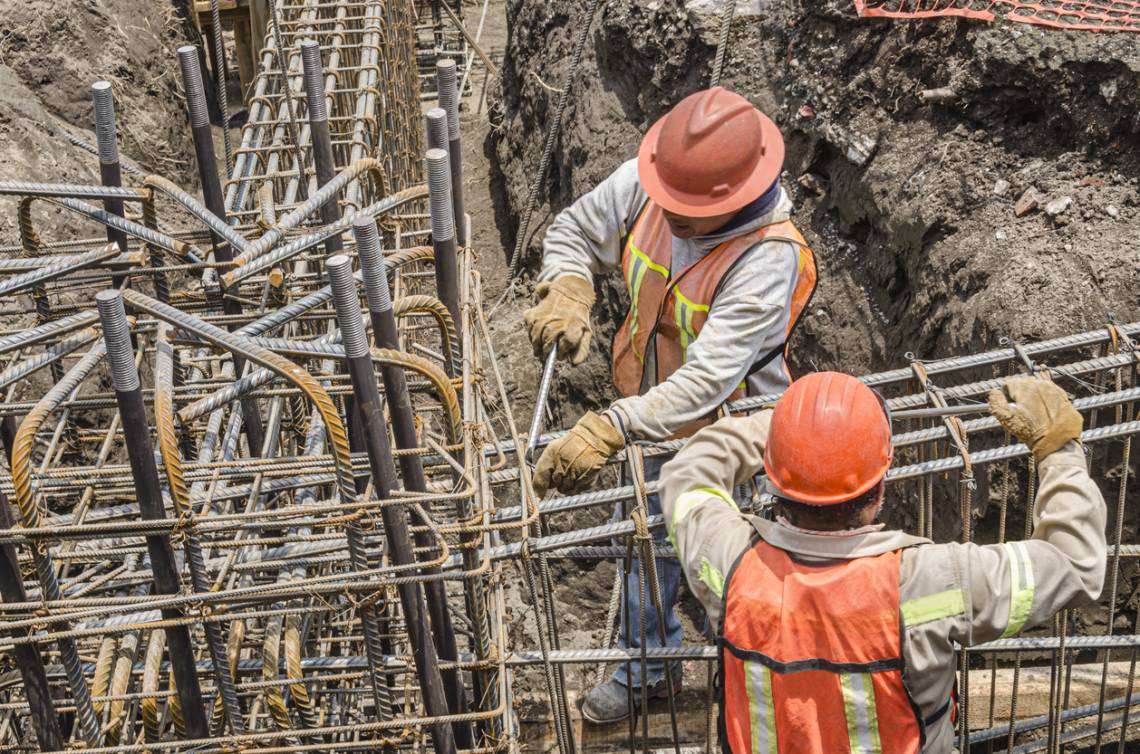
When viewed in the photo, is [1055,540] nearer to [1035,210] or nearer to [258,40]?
[1035,210]

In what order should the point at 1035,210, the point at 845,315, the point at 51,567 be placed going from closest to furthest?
the point at 51,567, the point at 1035,210, the point at 845,315

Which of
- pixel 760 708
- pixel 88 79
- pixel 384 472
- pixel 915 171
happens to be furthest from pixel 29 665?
pixel 88 79

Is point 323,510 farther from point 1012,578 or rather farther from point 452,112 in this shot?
point 452,112

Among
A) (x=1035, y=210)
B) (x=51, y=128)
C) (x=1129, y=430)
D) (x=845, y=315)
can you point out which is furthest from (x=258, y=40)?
(x=1129, y=430)

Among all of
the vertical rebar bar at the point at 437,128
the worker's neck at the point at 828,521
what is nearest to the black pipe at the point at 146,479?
the vertical rebar bar at the point at 437,128

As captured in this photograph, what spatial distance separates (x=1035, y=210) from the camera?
220 inches

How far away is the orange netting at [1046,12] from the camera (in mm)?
5801

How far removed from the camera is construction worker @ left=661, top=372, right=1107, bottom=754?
8.89 ft

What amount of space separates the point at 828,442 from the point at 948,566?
0.41m

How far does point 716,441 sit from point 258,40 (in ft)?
24.0

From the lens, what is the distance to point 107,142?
415 centimetres

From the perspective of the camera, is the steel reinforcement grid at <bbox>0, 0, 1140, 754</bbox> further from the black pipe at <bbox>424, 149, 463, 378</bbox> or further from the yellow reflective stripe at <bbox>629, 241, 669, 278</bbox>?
the yellow reflective stripe at <bbox>629, 241, 669, 278</bbox>

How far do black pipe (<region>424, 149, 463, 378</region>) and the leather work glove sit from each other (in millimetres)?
544

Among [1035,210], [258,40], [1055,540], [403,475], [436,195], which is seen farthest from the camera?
[258,40]
